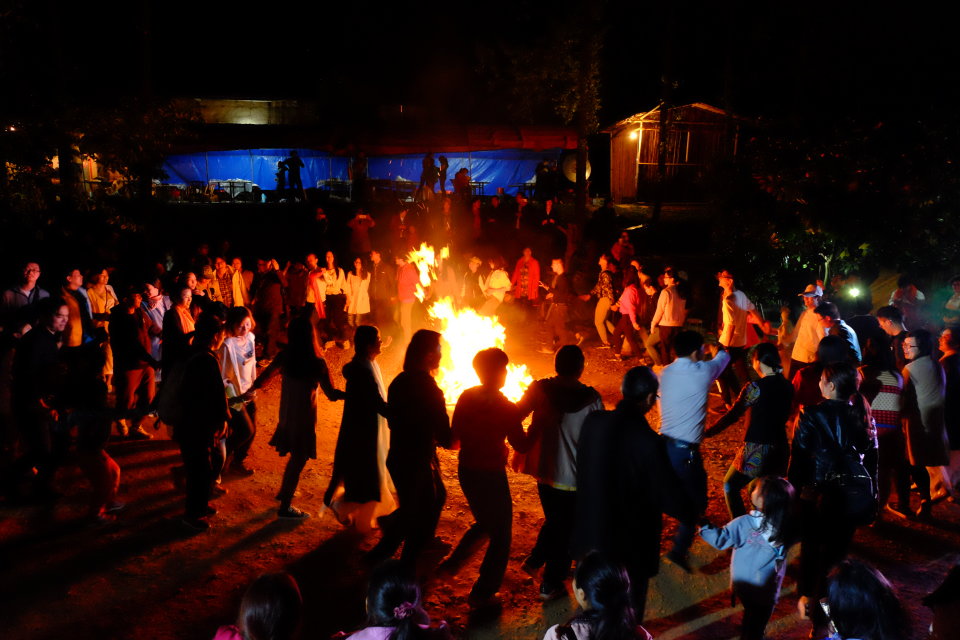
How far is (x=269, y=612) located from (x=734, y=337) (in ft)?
28.2

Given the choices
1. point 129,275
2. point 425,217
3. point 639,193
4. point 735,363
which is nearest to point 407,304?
point 735,363

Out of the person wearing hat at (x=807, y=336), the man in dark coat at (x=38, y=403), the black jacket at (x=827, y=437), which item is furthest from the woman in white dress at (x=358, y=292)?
the black jacket at (x=827, y=437)

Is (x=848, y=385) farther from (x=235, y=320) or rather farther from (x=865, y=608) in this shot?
(x=235, y=320)

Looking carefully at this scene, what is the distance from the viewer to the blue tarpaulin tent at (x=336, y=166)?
28.9m

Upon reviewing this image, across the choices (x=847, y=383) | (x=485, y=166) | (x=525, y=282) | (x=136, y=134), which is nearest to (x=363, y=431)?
(x=847, y=383)

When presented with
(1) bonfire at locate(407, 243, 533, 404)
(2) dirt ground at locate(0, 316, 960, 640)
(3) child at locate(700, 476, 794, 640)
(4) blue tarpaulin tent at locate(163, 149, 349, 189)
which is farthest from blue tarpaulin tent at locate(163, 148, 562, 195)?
(3) child at locate(700, 476, 794, 640)

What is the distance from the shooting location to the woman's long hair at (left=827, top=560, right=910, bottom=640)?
292cm

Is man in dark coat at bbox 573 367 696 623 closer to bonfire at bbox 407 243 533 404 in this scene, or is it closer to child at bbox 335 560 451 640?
child at bbox 335 560 451 640

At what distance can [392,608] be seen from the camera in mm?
3066

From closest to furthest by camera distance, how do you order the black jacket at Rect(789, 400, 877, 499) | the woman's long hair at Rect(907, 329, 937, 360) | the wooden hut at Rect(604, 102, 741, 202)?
the black jacket at Rect(789, 400, 877, 499), the woman's long hair at Rect(907, 329, 937, 360), the wooden hut at Rect(604, 102, 741, 202)

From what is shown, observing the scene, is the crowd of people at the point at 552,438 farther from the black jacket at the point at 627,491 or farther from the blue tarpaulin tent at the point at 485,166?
the blue tarpaulin tent at the point at 485,166

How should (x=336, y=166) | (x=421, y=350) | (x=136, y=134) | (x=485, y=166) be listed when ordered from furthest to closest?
(x=485, y=166) < (x=336, y=166) < (x=136, y=134) < (x=421, y=350)

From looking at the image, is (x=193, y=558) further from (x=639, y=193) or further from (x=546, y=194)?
(x=639, y=193)

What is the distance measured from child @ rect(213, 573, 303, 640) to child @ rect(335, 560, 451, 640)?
293 millimetres
